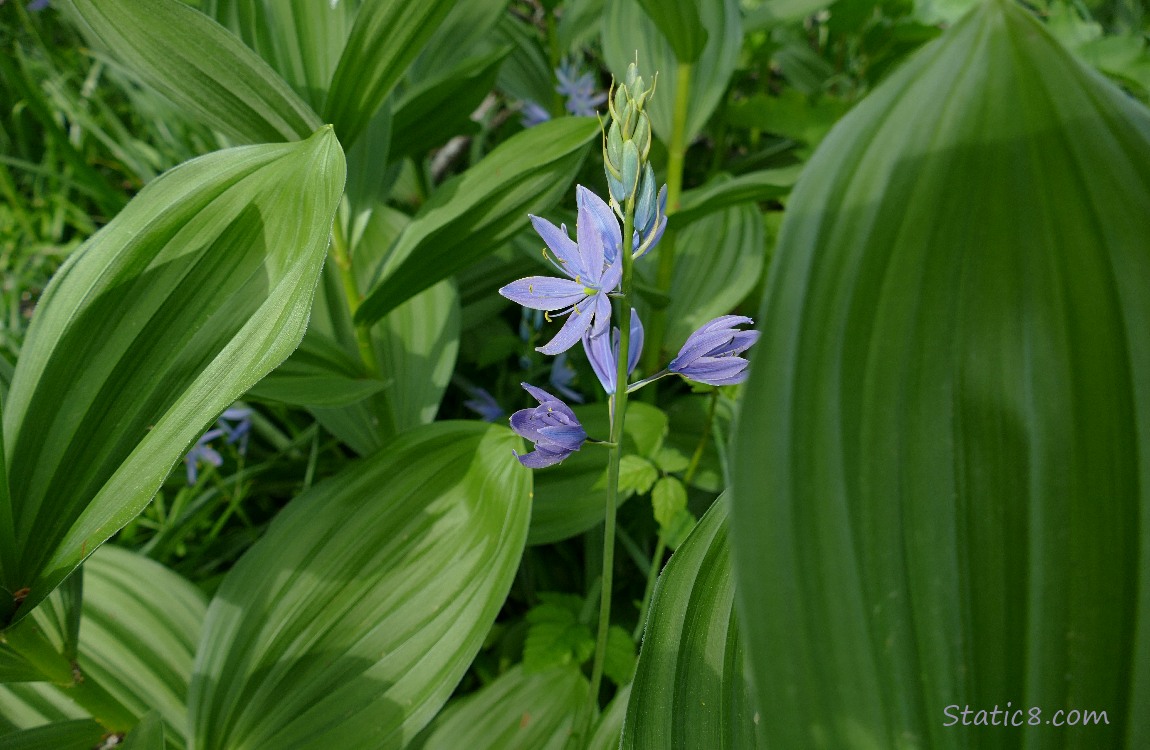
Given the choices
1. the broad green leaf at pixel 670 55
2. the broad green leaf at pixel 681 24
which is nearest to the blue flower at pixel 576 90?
the broad green leaf at pixel 670 55

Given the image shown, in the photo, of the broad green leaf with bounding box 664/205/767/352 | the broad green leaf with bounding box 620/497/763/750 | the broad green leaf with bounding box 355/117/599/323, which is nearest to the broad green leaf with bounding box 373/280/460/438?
the broad green leaf with bounding box 355/117/599/323

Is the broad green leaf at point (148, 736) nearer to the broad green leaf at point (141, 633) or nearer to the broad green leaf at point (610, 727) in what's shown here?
the broad green leaf at point (141, 633)

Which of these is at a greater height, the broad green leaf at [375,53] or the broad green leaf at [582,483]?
the broad green leaf at [375,53]

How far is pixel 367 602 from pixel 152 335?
0.43m

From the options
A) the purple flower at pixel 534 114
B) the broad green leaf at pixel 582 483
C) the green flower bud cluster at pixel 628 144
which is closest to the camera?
the green flower bud cluster at pixel 628 144

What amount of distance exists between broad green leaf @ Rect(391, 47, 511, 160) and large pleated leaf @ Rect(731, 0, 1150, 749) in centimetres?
105

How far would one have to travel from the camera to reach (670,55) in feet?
5.12

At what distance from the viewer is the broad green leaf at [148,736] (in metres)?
0.74

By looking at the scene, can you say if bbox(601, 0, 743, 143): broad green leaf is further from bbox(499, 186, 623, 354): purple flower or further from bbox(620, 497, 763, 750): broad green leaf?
bbox(620, 497, 763, 750): broad green leaf

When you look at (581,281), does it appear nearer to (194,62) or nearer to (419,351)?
(194,62)

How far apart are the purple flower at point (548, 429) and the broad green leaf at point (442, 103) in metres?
0.80

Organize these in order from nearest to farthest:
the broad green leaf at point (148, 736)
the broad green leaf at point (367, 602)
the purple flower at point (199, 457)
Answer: the broad green leaf at point (148, 736), the broad green leaf at point (367, 602), the purple flower at point (199, 457)

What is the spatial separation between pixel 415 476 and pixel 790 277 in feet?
2.57

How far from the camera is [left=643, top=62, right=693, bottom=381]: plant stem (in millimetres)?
1445
